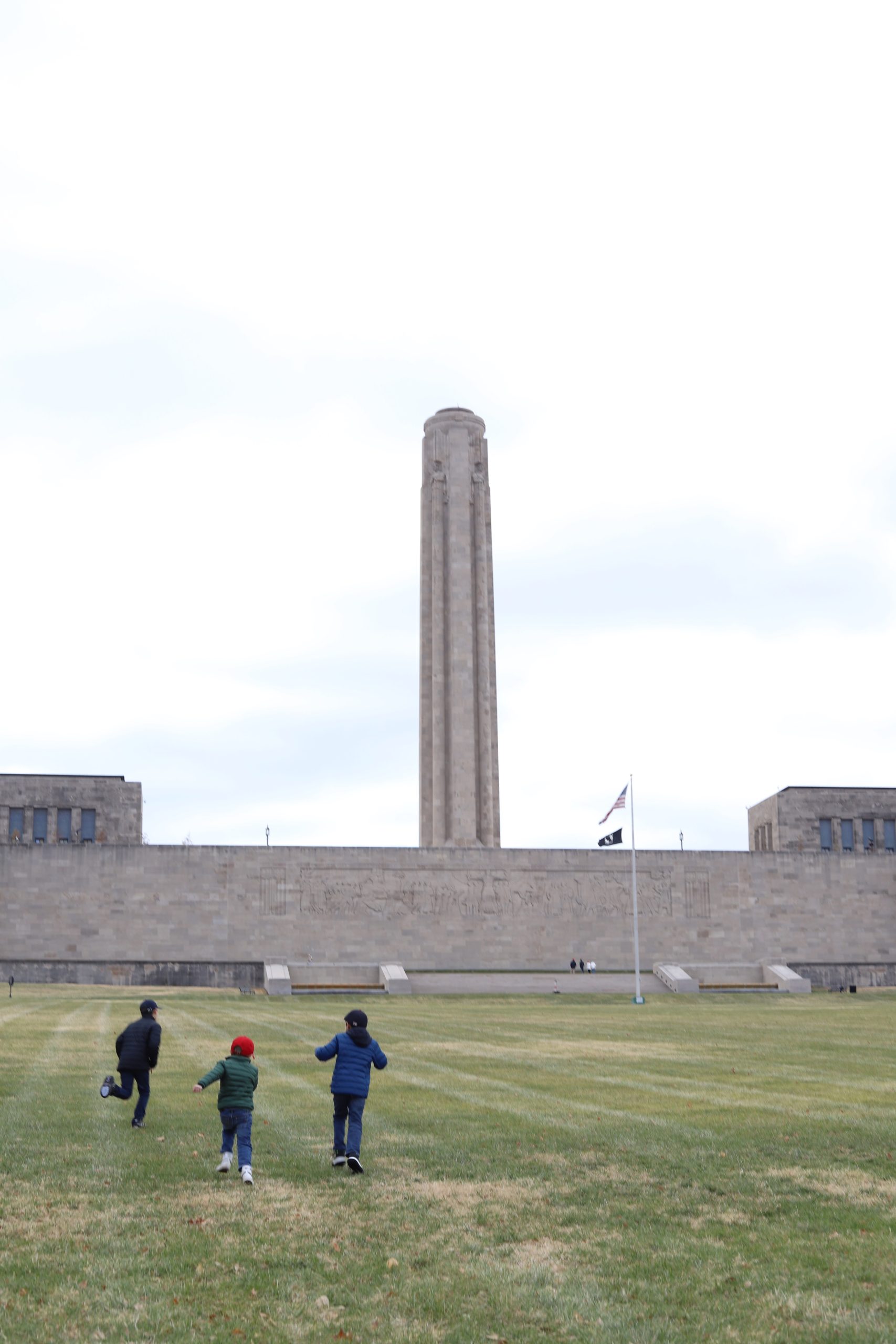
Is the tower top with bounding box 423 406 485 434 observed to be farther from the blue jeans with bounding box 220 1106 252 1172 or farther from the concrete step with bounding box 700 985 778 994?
the blue jeans with bounding box 220 1106 252 1172

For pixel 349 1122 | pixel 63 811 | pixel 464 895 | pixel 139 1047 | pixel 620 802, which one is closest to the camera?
pixel 349 1122

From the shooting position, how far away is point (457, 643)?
73188mm

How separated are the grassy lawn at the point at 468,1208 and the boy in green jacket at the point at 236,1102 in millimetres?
258

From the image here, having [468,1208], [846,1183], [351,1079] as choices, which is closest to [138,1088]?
[351,1079]

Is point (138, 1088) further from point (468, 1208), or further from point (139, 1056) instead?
point (468, 1208)

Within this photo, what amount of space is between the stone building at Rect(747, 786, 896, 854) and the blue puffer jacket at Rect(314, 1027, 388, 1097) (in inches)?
2785

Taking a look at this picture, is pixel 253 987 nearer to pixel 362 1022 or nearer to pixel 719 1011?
pixel 719 1011

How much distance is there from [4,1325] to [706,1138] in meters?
8.47

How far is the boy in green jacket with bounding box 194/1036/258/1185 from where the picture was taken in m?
12.3

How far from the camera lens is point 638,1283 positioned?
875 centimetres

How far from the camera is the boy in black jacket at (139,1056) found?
15266 millimetres

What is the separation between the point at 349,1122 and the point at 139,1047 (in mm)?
3993

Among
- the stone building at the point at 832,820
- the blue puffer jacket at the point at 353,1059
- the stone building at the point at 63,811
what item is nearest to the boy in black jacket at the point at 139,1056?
the blue puffer jacket at the point at 353,1059

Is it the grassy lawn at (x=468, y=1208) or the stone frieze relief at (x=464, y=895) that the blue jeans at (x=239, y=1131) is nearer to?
the grassy lawn at (x=468, y=1208)
